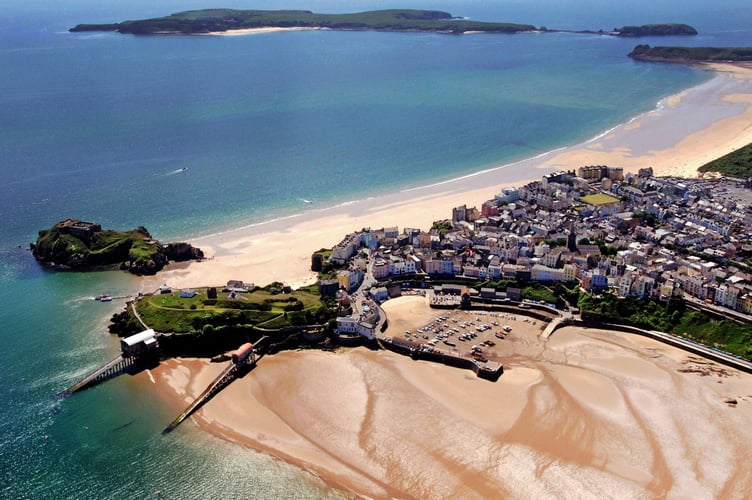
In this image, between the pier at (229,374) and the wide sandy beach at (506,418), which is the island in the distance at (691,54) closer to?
the wide sandy beach at (506,418)

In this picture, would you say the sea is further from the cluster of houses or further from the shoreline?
the cluster of houses

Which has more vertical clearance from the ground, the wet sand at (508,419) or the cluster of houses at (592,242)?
the cluster of houses at (592,242)

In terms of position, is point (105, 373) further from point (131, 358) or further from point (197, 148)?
point (197, 148)

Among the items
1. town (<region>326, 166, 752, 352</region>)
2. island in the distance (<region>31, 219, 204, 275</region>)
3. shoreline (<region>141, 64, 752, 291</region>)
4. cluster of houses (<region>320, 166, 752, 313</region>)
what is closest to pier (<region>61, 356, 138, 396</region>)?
shoreline (<region>141, 64, 752, 291</region>)

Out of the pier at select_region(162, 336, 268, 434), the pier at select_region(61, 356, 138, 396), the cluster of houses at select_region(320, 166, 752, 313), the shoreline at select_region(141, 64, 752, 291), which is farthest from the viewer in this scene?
the shoreline at select_region(141, 64, 752, 291)

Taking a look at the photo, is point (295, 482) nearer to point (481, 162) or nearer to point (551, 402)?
point (551, 402)

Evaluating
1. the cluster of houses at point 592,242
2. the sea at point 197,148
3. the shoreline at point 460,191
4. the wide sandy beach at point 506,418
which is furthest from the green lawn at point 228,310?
the shoreline at point 460,191
